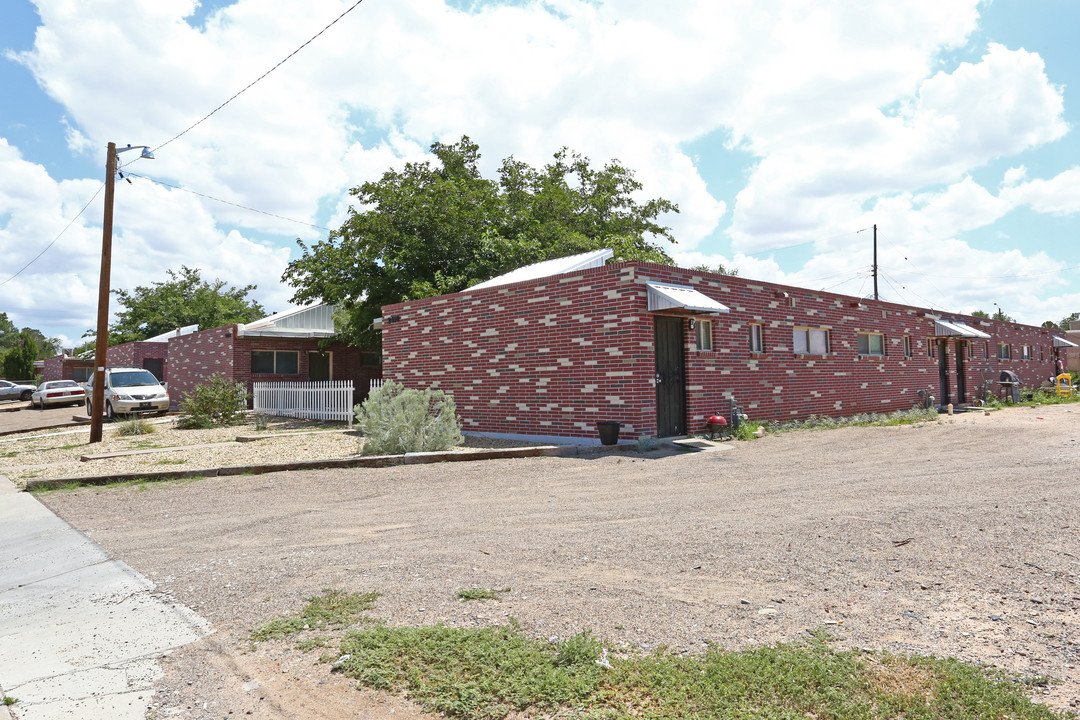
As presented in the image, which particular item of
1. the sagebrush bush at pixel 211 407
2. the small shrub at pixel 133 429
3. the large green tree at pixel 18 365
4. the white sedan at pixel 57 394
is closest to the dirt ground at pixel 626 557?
the small shrub at pixel 133 429

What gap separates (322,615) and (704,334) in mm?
11105

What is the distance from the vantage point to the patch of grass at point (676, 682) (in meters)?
2.67

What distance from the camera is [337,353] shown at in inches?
Answer: 1064

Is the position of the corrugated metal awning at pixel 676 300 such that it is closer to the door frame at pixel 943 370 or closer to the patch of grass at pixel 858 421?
the patch of grass at pixel 858 421

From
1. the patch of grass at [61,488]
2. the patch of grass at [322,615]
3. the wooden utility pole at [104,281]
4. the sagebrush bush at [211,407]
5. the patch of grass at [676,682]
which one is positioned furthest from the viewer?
the sagebrush bush at [211,407]

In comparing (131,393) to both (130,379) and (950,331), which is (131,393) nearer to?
(130,379)

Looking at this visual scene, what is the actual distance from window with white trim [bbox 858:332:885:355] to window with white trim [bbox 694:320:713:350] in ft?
23.4

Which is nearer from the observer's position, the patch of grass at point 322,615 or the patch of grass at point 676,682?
the patch of grass at point 676,682

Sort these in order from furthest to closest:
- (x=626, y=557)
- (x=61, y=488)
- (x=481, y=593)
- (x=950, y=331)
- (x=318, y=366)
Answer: (x=318, y=366), (x=950, y=331), (x=61, y=488), (x=626, y=557), (x=481, y=593)

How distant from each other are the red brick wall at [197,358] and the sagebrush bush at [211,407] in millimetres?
4193

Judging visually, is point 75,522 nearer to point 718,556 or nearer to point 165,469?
point 165,469

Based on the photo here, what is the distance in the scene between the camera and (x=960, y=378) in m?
23.8

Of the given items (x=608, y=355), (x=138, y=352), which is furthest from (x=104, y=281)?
(x=138, y=352)

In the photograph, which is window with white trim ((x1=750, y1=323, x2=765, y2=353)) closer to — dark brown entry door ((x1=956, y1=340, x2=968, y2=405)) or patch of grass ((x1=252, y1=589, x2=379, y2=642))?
patch of grass ((x1=252, y1=589, x2=379, y2=642))
